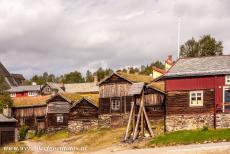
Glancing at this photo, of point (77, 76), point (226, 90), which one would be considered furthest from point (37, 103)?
point (77, 76)

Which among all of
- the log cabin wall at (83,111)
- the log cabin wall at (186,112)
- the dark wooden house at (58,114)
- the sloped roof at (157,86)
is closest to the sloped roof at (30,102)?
the dark wooden house at (58,114)

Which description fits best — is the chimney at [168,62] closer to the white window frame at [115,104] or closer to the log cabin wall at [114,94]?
the log cabin wall at [114,94]

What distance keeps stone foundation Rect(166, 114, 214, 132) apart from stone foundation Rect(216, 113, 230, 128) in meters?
0.67

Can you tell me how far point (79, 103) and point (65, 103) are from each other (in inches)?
257

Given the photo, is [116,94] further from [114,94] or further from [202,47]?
[202,47]

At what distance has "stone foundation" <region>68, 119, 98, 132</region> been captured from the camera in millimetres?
65125

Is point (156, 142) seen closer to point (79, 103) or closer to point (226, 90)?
point (226, 90)

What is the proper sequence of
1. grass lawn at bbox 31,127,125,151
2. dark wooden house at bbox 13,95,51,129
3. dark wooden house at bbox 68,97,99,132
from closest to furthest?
grass lawn at bbox 31,127,125,151 < dark wooden house at bbox 68,97,99,132 < dark wooden house at bbox 13,95,51,129

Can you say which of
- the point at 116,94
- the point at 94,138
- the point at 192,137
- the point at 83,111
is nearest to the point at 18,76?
the point at 83,111

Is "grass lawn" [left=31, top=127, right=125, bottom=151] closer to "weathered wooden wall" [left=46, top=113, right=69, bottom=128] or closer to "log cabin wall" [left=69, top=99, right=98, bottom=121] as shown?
"log cabin wall" [left=69, top=99, right=98, bottom=121]

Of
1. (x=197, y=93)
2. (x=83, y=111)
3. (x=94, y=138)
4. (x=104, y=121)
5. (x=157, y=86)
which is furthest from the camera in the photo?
(x=83, y=111)

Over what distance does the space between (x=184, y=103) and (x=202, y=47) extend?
1352 inches

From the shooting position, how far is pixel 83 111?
6625 centimetres

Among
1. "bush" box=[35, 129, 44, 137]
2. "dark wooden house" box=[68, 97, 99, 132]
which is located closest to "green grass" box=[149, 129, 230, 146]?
"dark wooden house" box=[68, 97, 99, 132]
